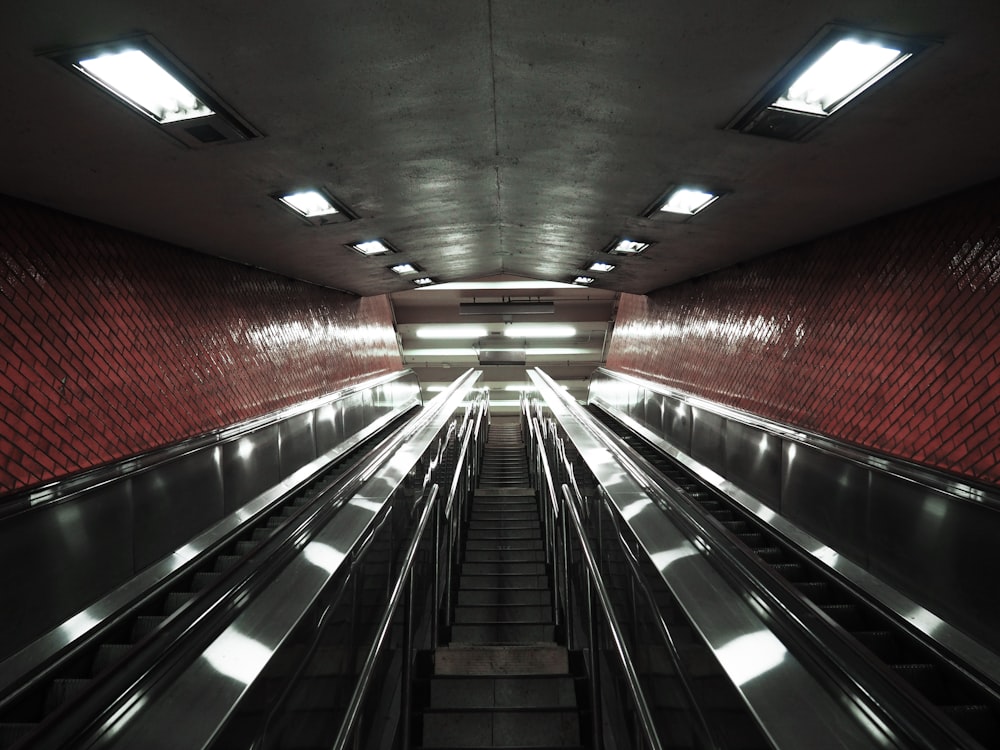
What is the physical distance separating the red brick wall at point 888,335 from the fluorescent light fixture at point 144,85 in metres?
4.01

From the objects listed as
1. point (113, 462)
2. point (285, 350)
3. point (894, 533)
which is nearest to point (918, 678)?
point (894, 533)

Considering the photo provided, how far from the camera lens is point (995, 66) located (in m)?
2.12

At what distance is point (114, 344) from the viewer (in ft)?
13.0

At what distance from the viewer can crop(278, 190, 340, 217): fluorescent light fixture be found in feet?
13.0

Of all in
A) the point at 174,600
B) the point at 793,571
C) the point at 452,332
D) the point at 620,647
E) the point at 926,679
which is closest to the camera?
the point at 620,647

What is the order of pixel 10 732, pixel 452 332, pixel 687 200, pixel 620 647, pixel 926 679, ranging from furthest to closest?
1. pixel 452 332
2. pixel 687 200
3. pixel 926 679
4. pixel 620 647
5. pixel 10 732

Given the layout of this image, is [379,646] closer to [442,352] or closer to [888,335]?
[888,335]

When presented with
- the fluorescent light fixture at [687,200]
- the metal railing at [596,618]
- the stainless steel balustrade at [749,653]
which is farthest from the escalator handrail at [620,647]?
the fluorescent light fixture at [687,200]

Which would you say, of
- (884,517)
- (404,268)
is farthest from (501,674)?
(404,268)

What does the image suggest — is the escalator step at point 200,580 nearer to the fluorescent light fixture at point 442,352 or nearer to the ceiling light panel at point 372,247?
the ceiling light panel at point 372,247

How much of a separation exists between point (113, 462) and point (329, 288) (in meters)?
5.29

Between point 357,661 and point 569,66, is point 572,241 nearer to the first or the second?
point 569,66

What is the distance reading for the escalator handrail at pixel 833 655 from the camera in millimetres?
915

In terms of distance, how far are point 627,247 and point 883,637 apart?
166 inches
